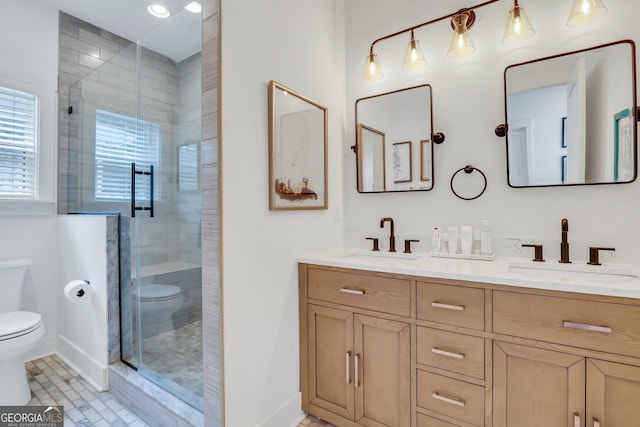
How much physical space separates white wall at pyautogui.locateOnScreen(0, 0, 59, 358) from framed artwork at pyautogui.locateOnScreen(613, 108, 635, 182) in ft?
11.7

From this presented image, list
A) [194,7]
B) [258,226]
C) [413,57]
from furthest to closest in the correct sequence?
[413,57] → [194,7] → [258,226]

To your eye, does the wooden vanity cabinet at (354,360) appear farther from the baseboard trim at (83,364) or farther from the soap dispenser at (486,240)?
the baseboard trim at (83,364)

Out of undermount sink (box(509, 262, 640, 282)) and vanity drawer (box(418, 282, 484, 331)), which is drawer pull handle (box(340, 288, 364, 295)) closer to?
vanity drawer (box(418, 282, 484, 331))

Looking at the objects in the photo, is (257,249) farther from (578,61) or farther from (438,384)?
(578,61)

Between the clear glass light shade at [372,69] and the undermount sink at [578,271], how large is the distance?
4.41ft

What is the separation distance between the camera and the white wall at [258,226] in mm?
1329

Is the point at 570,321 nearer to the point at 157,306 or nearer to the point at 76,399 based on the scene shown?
the point at 157,306

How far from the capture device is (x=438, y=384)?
1.32 metres

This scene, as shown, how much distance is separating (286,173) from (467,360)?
1.19 meters

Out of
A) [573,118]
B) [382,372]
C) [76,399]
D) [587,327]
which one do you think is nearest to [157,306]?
[76,399]

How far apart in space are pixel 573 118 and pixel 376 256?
4.04ft

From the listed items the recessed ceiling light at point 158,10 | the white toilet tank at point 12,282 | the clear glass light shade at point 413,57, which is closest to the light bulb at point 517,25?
the clear glass light shade at point 413,57

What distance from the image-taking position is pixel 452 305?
1279 mm

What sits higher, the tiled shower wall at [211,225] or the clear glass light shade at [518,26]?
the clear glass light shade at [518,26]
